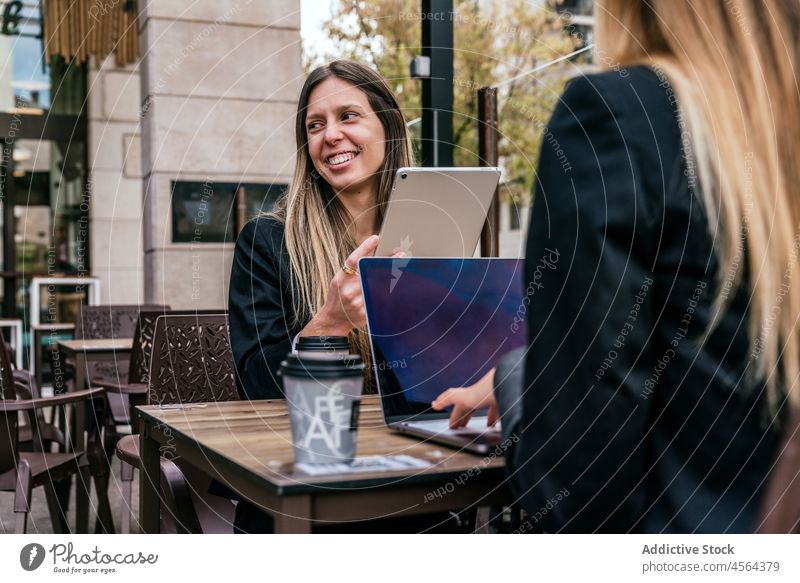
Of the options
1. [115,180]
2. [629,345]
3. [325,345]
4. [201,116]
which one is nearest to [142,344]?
[325,345]

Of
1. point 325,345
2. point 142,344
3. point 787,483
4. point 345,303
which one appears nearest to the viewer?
point 787,483

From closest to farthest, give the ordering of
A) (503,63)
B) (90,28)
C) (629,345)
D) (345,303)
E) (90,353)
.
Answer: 1. (629,345)
2. (345,303)
3. (90,353)
4. (90,28)
5. (503,63)

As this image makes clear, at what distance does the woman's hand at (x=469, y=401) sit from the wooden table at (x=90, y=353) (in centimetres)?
318

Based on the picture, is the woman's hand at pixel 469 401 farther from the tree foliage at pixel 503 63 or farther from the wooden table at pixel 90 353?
the tree foliage at pixel 503 63

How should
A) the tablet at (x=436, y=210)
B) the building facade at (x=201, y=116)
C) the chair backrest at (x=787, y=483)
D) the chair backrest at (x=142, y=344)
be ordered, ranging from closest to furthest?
the chair backrest at (x=787, y=483) < the tablet at (x=436, y=210) < the chair backrest at (x=142, y=344) < the building facade at (x=201, y=116)

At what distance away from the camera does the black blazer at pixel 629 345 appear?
99 cm

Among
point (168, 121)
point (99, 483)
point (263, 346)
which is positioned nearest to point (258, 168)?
point (168, 121)

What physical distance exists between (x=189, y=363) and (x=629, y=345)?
6.88 ft

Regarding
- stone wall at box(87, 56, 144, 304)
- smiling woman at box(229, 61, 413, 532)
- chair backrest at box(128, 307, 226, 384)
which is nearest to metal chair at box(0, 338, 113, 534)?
chair backrest at box(128, 307, 226, 384)

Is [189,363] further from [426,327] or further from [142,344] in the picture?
[426,327]

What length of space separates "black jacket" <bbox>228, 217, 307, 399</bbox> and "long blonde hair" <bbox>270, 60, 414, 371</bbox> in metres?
0.03

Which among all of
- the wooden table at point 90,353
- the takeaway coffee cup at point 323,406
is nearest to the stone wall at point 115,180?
the wooden table at point 90,353

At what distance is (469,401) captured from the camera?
1.30 meters
